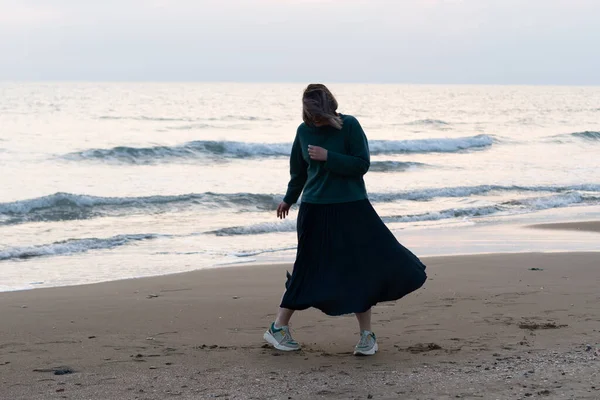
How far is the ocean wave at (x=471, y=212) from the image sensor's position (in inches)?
525

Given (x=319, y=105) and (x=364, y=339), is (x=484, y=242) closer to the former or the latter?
(x=364, y=339)

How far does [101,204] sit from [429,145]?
70.7ft

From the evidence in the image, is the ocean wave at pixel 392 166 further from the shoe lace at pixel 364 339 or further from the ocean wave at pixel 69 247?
the shoe lace at pixel 364 339

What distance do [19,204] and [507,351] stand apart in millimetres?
12760

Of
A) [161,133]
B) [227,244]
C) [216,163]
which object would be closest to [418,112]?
[161,133]

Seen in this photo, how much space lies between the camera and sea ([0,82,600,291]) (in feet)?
35.8

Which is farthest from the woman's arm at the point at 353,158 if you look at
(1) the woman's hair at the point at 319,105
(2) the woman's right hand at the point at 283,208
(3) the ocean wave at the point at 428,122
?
(3) the ocean wave at the point at 428,122

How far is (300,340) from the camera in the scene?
5.48 m

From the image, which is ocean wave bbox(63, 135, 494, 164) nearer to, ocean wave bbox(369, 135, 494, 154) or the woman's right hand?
ocean wave bbox(369, 135, 494, 154)

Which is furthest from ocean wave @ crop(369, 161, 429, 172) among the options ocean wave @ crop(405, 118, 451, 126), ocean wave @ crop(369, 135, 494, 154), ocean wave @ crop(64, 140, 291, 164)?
ocean wave @ crop(405, 118, 451, 126)

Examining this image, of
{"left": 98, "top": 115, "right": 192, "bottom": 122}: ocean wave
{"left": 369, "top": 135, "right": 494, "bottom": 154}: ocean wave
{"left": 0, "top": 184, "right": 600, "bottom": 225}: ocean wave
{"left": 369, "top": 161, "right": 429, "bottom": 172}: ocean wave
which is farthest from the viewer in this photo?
{"left": 98, "top": 115, "right": 192, "bottom": 122}: ocean wave

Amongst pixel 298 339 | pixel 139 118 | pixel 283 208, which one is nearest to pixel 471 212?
pixel 298 339

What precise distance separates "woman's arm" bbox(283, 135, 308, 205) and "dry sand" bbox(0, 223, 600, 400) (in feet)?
3.09

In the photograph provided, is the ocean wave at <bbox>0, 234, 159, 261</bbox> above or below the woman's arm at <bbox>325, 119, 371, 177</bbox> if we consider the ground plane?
below
